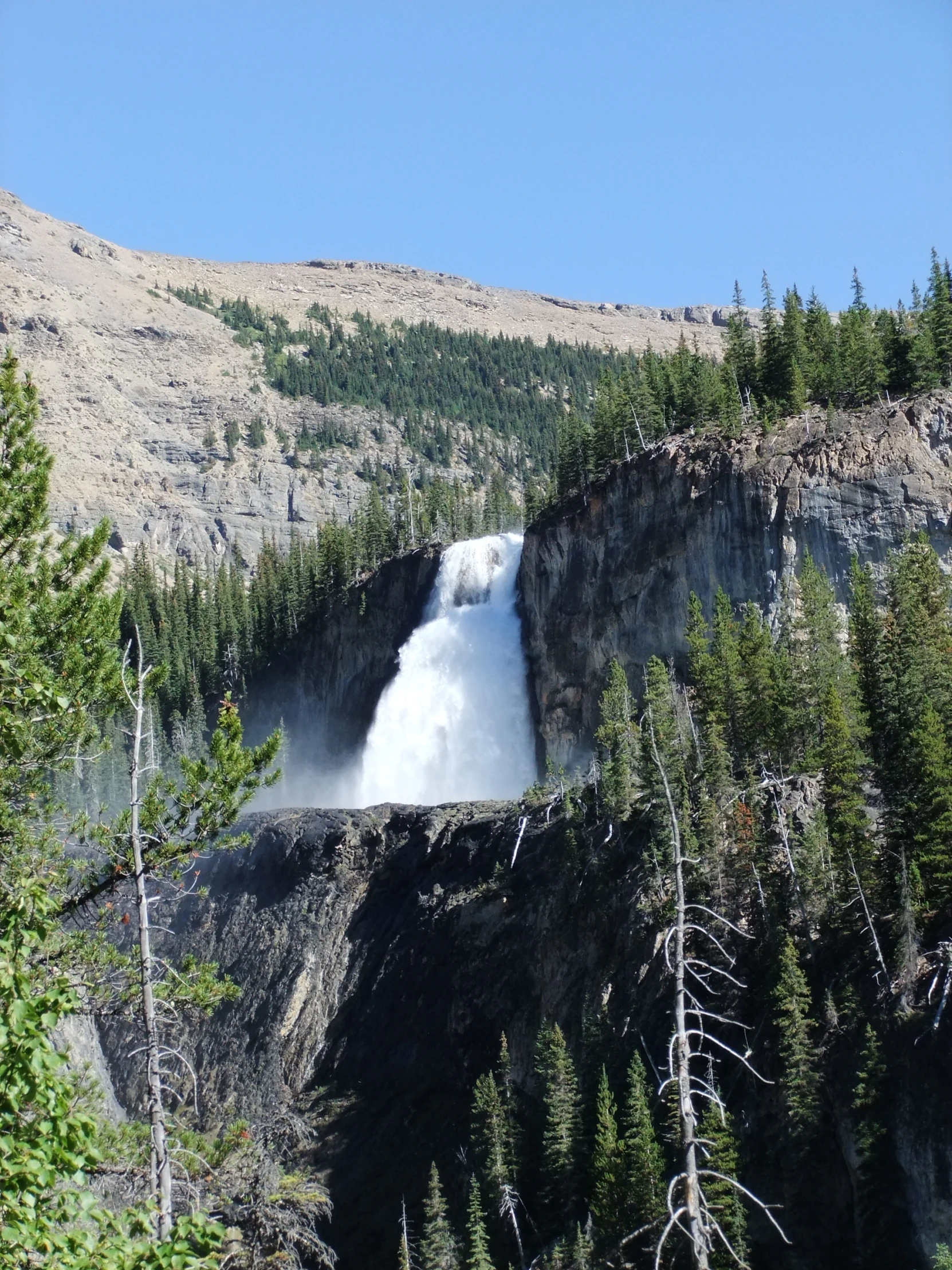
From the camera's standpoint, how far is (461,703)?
79438 mm

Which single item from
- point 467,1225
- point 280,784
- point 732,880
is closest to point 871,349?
point 732,880

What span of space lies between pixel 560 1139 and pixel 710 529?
32.6 m

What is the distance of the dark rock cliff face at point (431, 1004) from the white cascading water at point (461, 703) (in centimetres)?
1147

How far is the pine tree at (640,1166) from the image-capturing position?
33.1 metres

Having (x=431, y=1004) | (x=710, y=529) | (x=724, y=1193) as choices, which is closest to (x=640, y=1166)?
(x=724, y=1193)

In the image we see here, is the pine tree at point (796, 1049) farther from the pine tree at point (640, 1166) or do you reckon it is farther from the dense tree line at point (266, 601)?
the dense tree line at point (266, 601)

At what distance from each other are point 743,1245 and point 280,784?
66294 mm

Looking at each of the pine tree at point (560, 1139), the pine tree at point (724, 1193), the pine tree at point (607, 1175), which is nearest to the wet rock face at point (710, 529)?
the pine tree at point (560, 1139)

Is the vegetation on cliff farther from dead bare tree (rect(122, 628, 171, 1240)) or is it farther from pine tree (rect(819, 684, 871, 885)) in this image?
pine tree (rect(819, 684, 871, 885))

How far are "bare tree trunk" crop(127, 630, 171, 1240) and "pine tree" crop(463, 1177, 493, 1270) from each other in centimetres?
2321

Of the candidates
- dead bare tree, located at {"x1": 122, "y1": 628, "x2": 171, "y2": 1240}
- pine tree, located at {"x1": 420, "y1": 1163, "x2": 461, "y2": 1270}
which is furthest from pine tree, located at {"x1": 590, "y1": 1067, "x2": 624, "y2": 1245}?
dead bare tree, located at {"x1": 122, "y1": 628, "x2": 171, "y2": 1240}

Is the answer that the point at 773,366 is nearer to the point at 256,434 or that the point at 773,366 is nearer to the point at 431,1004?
the point at 431,1004

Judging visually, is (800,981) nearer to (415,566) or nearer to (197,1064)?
(197,1064)

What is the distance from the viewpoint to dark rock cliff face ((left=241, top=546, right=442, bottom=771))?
9050 centimetres
